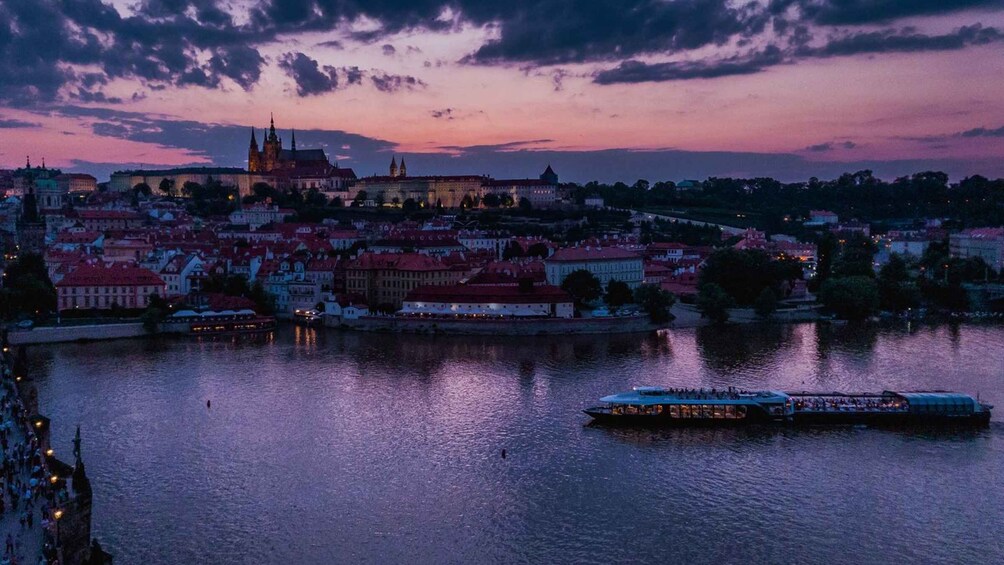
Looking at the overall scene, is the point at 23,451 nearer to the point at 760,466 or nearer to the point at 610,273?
the point at 760,466

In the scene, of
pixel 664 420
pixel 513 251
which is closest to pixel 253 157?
pixel 513 251

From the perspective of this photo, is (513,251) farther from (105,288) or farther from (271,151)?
(271,151)

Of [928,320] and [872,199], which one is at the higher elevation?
[872,199]

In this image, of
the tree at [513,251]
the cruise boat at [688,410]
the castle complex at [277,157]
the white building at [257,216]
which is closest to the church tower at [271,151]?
the castle complex at [277,157]

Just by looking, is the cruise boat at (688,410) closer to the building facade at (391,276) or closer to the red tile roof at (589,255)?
the building facade at (391,276)

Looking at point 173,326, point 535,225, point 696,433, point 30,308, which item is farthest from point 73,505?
point 535,225
